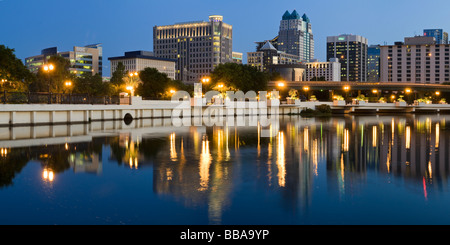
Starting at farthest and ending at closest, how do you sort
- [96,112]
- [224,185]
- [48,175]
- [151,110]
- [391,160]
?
[151,110], [96,112], [391,160], [48,175], [224,185]

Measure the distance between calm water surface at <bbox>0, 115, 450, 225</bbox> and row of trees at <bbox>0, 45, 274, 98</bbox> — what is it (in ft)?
113

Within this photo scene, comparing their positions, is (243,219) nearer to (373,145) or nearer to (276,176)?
(276,176)

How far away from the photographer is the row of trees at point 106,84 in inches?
2073

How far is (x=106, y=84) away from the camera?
320 feet

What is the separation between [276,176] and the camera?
1364 cm

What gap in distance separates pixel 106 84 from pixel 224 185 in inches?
3538

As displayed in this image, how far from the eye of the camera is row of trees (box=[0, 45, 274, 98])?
52.7 m

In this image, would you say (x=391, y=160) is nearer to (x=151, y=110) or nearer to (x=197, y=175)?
(x=197, y=175)

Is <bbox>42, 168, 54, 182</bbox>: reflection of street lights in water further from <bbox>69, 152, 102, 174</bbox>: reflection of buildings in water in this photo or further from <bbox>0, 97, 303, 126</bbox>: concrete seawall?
<bbox>0, 97, 303, 126</bbox>: concrete seawall

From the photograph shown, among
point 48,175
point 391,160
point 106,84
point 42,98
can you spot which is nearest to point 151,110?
point 42,98

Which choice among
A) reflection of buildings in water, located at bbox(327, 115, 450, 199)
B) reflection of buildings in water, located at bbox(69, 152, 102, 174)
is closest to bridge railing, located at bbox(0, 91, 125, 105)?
reflection of buildings in water, located at bbox(69, 152, 102, 174)

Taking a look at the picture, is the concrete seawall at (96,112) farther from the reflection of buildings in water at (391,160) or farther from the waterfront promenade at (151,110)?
the reflection of buildings in water at (391,160)
